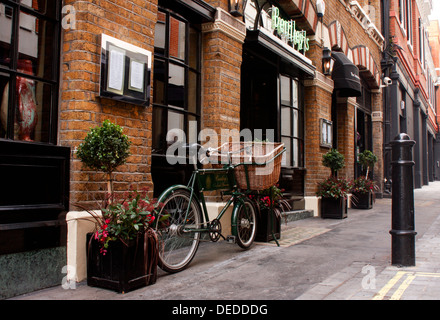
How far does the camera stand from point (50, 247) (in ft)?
11.3

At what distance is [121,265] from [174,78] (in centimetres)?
282

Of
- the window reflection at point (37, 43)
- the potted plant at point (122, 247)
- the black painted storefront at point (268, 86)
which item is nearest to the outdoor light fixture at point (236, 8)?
the black painted storefront at point (268, 86)

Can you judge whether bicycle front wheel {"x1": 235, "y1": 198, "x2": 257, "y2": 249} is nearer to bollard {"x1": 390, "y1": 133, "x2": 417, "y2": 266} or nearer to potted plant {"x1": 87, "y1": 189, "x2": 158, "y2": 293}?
potted plant {"x1": 87, "y1": 189, "x2": 158, "y2": 293}

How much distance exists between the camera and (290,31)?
26.7 feet

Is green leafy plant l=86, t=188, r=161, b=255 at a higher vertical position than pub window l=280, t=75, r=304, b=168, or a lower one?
lower

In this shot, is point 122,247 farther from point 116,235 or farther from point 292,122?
point 292,122

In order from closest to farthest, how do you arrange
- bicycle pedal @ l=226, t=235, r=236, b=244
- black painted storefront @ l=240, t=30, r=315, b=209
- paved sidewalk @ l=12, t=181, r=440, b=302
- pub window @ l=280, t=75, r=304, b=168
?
paved sidewalk @ l=12, t=181, r=440, b=302 < bicycle pedal @ l=226, t=235, r=236, b=244 < black painted storefront @ l=240, t=30, r=315, b=209 < pub window @ l=280, t=75, r=304, b=168

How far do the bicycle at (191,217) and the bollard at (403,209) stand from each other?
1.42 meters

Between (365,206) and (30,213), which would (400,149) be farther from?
(365,206)

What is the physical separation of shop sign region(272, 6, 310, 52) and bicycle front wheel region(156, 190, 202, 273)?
4831 mm

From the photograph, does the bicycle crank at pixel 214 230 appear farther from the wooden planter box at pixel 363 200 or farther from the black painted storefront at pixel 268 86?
the wooden planter box at pixel 363 200

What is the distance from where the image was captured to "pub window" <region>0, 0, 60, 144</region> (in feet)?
10.7

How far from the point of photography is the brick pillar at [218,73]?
5602mm

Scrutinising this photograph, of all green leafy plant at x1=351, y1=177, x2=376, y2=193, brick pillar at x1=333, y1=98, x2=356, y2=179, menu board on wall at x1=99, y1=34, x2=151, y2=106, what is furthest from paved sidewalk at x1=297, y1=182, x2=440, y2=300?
brick pillar at x1=333, y1=98, x2=356, y2=179
